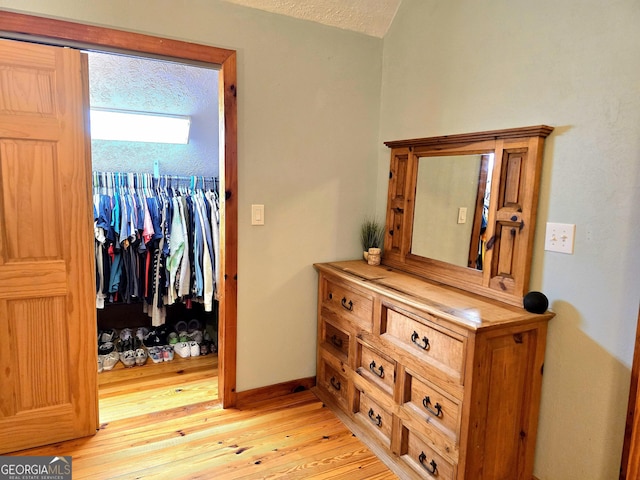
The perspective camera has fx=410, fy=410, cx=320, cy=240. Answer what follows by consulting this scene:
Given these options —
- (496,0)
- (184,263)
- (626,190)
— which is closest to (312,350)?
(184,263)

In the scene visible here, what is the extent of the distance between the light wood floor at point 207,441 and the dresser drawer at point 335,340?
352 millimetres

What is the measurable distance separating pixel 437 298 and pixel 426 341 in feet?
0.67

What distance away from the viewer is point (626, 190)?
1463 mm

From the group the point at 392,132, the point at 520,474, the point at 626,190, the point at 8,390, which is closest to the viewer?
the point at 626,190

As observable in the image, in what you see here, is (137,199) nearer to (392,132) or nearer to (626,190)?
(392,132)

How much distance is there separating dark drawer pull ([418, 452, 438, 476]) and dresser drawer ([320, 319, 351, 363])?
66 centimetres

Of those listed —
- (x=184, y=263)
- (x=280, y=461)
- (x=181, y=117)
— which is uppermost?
(x=181, y=117)

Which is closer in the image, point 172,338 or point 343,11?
point 343,11

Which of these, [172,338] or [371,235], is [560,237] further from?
[172,338]

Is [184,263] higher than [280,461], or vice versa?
[184,263]

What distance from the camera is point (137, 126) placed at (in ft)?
10.4

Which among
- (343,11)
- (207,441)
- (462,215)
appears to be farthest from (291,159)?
(207,441)

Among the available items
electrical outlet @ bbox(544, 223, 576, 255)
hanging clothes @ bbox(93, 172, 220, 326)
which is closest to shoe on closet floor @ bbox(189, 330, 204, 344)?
hanging clothes @ bbox(93, 172, 220, 326)

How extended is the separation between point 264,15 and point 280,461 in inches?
92.7
